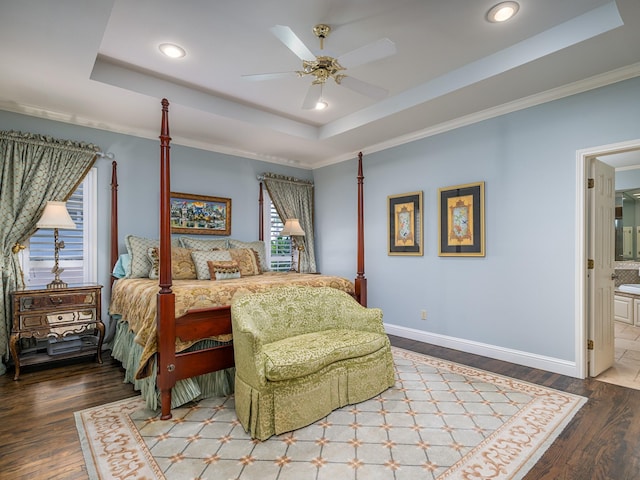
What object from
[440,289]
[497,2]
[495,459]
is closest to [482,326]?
[440,289]

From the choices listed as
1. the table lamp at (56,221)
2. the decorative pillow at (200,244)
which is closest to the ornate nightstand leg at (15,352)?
the table lamp at (56,221)

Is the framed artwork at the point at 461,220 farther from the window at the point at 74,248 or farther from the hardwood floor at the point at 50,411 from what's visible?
the window at the point at 74,248

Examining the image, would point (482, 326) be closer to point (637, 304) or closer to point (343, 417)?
point (343, 417)

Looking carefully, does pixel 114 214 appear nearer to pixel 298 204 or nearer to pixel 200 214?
pixel 200 214

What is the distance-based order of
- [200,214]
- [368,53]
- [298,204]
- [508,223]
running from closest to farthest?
[368,53] → [508,223] → [200,214] → [298,204]

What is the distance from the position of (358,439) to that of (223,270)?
2.25m

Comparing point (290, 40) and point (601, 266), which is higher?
point (290, 40)

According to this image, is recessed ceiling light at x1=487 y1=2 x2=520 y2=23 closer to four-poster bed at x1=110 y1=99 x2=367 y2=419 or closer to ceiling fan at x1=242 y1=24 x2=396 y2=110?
ceiling fan at x1=242 y1=24 x2=396 y2=110

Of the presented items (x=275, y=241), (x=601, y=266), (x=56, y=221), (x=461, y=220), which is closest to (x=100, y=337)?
(x=56, y=221)

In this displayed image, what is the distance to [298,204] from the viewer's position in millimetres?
5820

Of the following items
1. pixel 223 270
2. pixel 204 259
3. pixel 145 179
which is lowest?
pixel 223 270

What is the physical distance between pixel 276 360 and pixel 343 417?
2.34 ft

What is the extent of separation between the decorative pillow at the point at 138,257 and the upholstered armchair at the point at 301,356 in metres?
1.69

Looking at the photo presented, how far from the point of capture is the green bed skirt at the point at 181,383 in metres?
2.61
